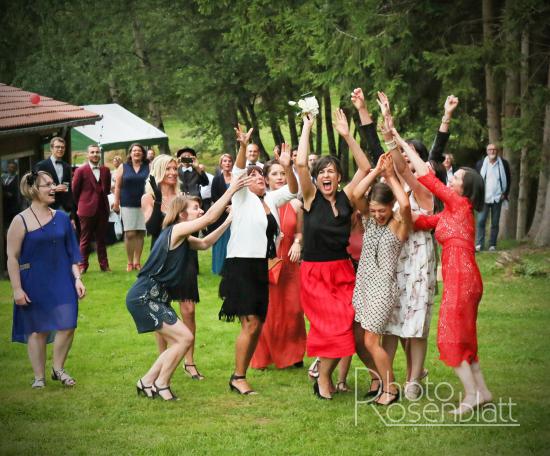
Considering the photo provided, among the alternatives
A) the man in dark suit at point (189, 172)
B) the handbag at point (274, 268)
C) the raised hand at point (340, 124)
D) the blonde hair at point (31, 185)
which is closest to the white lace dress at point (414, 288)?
the raised hand at point (340, 124)

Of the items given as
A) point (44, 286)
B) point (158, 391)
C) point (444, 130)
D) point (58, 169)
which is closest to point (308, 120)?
point (444, 130)

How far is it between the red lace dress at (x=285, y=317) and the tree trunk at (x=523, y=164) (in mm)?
9072

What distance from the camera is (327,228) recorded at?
822 cm

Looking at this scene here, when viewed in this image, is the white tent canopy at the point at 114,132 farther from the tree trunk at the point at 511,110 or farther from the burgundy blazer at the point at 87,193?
the tree trunk at the point at 511,110

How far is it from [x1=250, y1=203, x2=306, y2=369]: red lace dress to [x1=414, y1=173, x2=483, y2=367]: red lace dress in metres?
2.10

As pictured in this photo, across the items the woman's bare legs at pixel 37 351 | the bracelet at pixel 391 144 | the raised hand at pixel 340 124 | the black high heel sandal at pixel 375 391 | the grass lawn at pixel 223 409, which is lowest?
the grass lawn at pixel 223 409

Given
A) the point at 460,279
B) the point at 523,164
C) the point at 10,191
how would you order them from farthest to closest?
1. the point at 523,164
2. the point at 10,191
3. the point at 460,279

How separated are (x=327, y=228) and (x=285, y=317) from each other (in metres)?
1.62

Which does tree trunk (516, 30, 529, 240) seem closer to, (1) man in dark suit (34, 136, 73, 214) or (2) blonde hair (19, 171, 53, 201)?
(1) man in dark suit (34, 136, 73, 214)

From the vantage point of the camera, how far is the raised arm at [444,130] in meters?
8.12

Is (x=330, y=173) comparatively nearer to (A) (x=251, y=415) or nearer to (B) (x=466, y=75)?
(A) (x=251, y=415)

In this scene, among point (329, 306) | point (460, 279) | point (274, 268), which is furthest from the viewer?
point (274, 268)

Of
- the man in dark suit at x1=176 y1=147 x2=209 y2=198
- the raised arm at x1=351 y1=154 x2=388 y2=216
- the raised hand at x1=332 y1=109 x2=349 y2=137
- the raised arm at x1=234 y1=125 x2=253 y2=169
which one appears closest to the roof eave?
the man in dark suit at x1=176 y1=147 x2=209 y2=198

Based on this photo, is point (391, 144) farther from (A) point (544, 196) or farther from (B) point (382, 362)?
(A) point (544, 196)
